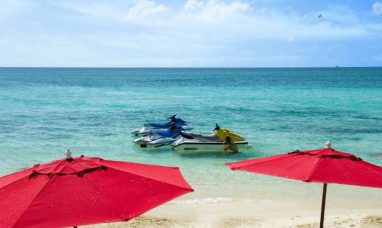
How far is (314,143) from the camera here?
25812 millimetres

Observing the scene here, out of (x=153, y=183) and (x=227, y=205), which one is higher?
(x=153, y=183)

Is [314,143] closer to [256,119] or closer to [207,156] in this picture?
[207,156]

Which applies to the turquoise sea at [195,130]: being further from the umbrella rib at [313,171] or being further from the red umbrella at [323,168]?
the umbrella rib at [313,171]

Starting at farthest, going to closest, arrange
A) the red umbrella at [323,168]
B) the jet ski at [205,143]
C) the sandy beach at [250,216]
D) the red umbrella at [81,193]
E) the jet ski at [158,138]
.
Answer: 1. the jet ski at [158,138]
2. the jet ski at [205,143]
3. the sandy beach at [250,216]
4. the red umbrella at [323,168]
5. the red umbrella at [81,193]

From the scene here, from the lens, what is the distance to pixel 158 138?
82.1 feet

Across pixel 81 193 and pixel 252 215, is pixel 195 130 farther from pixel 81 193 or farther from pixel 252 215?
pixel 81 193

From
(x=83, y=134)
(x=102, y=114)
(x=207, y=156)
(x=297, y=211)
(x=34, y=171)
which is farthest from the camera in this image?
(x=102, y=114)

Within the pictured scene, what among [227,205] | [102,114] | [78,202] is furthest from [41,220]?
[102,114]

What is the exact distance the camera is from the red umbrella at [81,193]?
178 inches

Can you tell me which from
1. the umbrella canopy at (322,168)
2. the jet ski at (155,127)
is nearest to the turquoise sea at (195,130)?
the jet ski at (155,127)

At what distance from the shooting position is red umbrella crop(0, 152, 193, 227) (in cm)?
452

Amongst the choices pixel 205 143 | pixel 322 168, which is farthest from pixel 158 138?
pixel 322 168

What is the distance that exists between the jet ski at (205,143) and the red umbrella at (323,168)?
1556cm

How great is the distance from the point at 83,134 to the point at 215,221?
18220 mm
